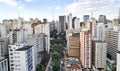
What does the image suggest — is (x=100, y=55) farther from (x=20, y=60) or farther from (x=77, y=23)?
(x=77, y=23)

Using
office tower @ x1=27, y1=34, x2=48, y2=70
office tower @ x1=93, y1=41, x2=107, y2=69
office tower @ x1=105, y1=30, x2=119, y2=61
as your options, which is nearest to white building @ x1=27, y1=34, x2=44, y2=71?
office tower @ x1=27, y1=34, x2=48, y2=70

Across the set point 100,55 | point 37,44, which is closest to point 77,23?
point 37,44

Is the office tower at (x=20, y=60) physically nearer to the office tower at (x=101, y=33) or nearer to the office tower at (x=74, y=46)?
the office tower at (x=74, y=46)

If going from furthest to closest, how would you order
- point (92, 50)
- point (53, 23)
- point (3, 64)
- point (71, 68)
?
point (53, 23) < point (92, 50) < point (71, 68) < point (3, 64)

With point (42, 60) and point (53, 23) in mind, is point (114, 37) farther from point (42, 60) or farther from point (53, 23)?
point (53, 23)

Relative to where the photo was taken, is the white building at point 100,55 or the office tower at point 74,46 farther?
the office tower at point 74,46

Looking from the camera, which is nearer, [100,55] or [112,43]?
[100,55]

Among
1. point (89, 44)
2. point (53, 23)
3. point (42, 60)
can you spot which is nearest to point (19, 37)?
point (42, 60)

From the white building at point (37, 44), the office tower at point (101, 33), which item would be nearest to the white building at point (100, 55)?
the white building at point (37, 44)
